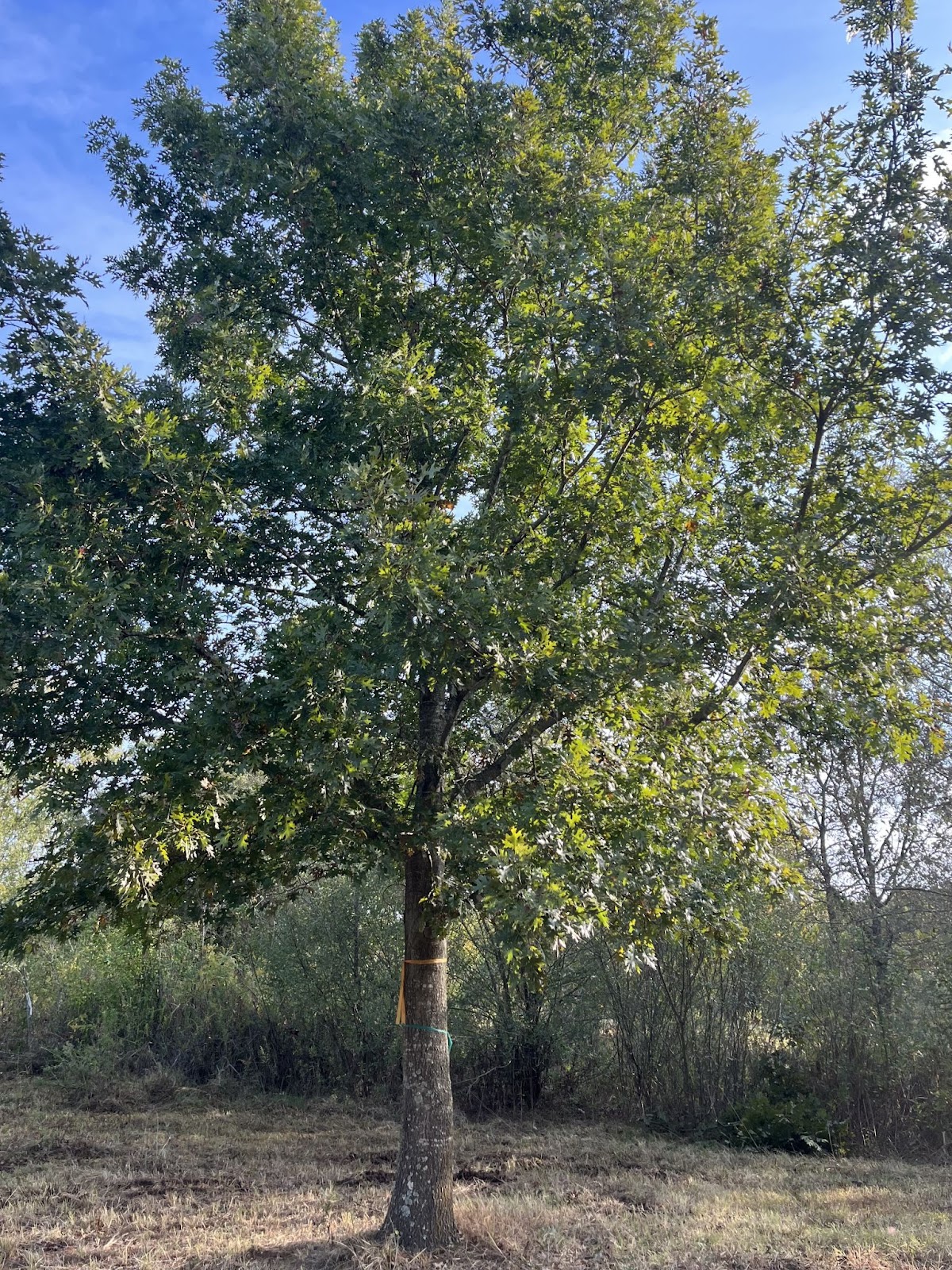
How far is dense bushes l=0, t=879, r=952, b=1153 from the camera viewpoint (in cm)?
1073

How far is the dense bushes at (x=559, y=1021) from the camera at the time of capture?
10727 mm

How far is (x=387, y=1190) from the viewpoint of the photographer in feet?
25.9

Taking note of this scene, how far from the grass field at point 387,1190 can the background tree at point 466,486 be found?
1056mm

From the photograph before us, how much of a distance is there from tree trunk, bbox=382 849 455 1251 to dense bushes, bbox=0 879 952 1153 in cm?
436

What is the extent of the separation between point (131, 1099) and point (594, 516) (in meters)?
10.9

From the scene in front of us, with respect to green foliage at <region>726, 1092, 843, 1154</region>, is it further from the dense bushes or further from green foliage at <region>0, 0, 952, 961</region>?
green foliage at <region>0, 0, 952, 961</region>

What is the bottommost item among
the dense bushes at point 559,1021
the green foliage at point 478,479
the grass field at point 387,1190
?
the grass field at point 387,1190

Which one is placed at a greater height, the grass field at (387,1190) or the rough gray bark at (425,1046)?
the rough gray bark at (425,1046)

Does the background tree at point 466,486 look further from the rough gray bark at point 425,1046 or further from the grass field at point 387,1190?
the grass field at point 387,1190

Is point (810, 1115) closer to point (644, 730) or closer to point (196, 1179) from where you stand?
point (196, 1179)

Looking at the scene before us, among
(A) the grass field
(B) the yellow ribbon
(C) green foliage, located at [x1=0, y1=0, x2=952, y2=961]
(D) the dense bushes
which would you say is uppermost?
(C) green foliage, located at [x1=0, y1=0, x2=952, y2=961]

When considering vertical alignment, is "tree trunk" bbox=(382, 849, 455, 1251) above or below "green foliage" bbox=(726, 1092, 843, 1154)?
above

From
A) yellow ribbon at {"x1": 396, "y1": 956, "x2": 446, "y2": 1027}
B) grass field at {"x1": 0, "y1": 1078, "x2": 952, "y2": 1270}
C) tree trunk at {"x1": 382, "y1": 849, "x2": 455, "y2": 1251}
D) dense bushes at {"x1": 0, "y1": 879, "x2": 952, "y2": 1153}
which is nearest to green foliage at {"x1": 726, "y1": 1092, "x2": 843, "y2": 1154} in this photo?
dense bushes at {"x1": 0, "y1": 879, "x2": 952, "y2": 1153}

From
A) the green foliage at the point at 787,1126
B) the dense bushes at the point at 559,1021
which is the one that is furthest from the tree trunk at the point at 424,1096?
the green foliage at the point at 787,1126
